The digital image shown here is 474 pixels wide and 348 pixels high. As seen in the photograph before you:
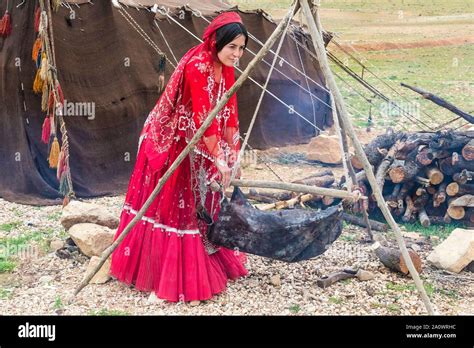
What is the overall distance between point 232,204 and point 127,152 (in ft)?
10.2

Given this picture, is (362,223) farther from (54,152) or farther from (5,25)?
(5,25)

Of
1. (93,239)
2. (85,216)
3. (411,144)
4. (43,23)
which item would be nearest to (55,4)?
(43,23)

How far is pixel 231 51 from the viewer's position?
3.30 meters

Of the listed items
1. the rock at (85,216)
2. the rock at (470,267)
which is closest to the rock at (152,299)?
the rock at (85,216)

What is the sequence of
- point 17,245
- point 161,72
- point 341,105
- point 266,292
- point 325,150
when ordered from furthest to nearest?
point 325,150 < point 161,72 < point 17,245 < point 266,292 < point 341,105

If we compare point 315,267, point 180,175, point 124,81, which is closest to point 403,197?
point 315,267

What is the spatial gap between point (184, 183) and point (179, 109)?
1.44ft

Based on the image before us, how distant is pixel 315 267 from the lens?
13.8 ft

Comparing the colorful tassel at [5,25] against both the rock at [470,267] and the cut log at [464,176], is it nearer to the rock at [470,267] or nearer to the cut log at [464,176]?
the cut log at [464,176]

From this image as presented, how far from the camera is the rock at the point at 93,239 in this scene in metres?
4.20

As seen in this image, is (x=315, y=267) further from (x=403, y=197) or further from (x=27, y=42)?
(x=27, y=42)

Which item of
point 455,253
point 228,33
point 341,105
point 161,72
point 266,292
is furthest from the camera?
point 161,72

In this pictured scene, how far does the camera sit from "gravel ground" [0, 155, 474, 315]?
3.57m

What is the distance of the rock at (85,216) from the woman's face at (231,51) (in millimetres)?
1772
